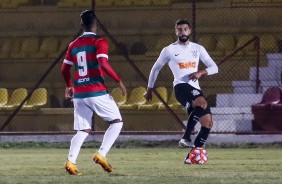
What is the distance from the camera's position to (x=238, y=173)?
47.1 feet

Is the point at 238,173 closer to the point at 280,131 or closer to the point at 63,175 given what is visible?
the point at 63,175

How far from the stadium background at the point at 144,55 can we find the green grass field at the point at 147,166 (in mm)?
2191

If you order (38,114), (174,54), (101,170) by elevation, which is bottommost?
(38,114)

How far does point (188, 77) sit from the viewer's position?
664 inches

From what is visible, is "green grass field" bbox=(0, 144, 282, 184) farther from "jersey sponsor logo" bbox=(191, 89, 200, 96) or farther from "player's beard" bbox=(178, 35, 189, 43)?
"player's beard" bbox=(178, 35, 189, 43)

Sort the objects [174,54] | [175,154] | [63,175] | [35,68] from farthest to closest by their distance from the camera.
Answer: [35,68], [175,154], [174,54], [63,175]

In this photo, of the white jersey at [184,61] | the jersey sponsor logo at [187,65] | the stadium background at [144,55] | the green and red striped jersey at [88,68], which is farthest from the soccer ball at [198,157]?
the stadium background at [144,55]

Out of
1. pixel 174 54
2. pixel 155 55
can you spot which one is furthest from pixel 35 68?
pixel 174 54

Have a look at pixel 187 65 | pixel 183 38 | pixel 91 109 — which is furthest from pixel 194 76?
pixel 91 109

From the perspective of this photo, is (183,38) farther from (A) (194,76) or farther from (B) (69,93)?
(B) (69,93)

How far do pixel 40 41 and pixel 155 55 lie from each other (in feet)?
11.5

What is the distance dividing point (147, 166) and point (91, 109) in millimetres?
1874

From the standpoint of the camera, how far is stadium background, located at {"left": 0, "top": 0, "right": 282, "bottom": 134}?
24391mm

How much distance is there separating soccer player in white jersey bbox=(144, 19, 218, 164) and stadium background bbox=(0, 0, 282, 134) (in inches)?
238
